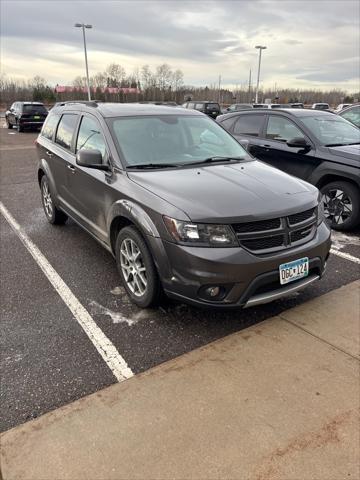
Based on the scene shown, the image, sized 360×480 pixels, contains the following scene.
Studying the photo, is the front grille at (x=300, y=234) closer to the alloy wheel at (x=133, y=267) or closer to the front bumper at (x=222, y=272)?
the front bumper at (x=222, y=272)

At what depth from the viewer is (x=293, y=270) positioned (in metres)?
3.04

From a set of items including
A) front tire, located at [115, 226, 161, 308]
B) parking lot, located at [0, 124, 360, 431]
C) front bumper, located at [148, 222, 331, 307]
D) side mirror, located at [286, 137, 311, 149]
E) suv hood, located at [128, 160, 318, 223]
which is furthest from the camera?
side mirror, located at [286, 137, 311, 149]

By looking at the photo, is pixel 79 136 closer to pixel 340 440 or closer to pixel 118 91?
pixel 340 440

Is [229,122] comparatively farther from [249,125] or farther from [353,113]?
[353,113]

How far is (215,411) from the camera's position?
2.39 metres

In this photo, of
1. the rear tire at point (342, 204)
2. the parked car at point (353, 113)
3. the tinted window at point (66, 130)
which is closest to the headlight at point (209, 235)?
the tinted window at point (66, 130)

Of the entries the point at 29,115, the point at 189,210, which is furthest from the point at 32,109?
the point at 189,210

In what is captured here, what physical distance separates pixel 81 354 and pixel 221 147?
2.61 m

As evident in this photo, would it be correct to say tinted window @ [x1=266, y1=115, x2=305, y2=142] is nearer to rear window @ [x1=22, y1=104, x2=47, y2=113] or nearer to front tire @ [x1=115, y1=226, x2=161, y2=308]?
front tire @ [x1=115, y1=226, x2=161, y2=308]

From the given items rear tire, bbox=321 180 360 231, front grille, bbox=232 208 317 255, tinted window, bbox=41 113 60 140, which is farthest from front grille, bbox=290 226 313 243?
tinted window, bbox=41 113 60 140

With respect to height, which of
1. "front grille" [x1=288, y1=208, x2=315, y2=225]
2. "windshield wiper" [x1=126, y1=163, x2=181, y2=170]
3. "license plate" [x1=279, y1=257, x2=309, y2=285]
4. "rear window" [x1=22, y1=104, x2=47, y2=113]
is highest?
"windshield wiper" [x1=126, y1=163, x2=181, y2=170]

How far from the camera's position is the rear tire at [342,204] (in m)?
5.43

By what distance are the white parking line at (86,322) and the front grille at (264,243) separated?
1251mm

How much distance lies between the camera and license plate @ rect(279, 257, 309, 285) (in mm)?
2975
